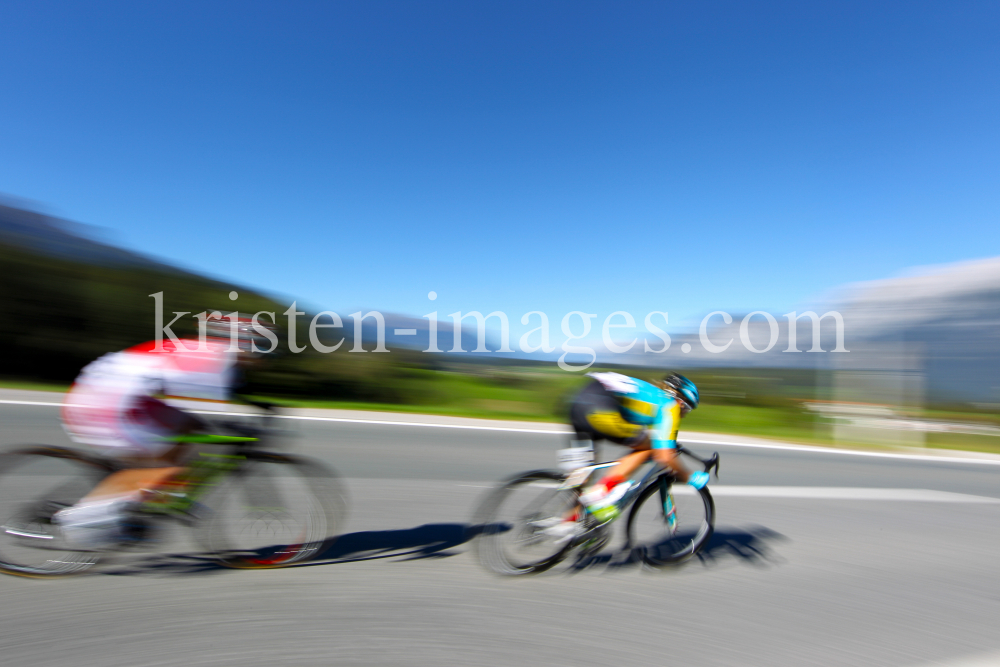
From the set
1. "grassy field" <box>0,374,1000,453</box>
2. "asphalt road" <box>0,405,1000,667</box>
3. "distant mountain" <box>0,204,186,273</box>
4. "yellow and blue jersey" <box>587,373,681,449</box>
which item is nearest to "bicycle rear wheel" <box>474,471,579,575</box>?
"asphalt road" <box>0,405,1000,667</box>

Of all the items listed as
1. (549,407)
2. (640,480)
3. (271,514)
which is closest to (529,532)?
(640,480)

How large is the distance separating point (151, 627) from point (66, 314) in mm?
11683

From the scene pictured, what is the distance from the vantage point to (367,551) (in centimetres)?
371

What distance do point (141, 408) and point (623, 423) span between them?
8.56 ft

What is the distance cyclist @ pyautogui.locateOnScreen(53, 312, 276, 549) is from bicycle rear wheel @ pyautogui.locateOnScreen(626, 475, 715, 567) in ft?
8.37

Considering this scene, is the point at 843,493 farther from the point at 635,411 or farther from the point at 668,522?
the point at 635,411

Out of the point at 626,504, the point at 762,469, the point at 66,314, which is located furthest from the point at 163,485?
the point at 66,314

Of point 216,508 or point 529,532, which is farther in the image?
point 529,532

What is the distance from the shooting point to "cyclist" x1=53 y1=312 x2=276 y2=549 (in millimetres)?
2836

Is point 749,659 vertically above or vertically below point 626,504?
below

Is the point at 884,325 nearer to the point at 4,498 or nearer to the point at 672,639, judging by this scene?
the point at 672,639

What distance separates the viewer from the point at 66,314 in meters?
11.6

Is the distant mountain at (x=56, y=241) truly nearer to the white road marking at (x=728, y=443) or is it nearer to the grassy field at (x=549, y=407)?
the grassy field at (x=549, y=407)


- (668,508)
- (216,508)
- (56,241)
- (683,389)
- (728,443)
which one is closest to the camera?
(216,508)
